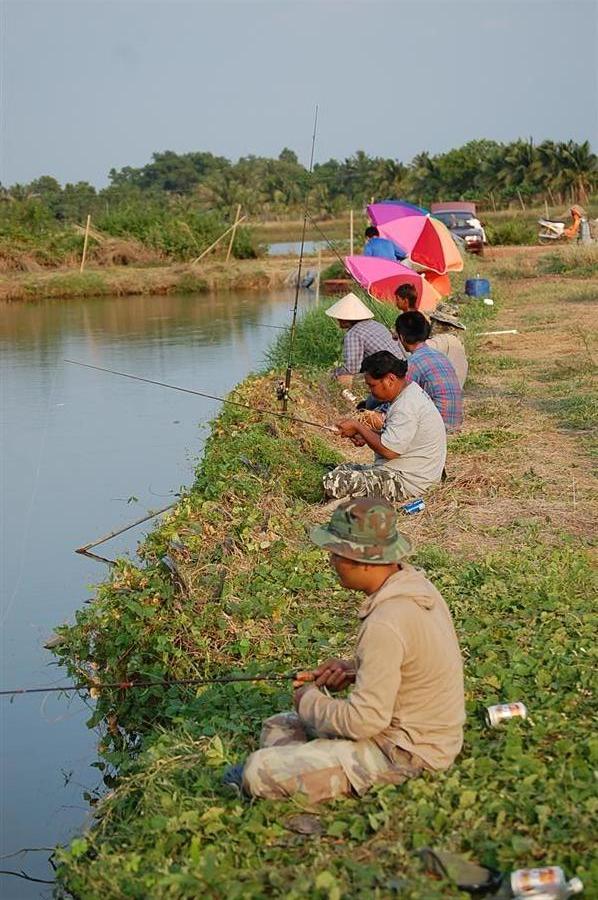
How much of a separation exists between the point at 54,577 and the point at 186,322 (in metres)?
14.9

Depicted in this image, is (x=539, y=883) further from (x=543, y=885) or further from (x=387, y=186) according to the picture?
(x=387, y=186)

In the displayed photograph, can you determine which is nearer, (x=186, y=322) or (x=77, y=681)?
(x=77, y=681)

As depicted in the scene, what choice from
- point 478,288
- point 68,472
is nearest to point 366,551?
point 68,472

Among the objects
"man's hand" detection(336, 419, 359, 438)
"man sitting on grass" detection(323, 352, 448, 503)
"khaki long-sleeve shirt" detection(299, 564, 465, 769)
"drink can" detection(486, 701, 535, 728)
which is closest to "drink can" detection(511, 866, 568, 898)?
"khaki long-sleeve shirt" detection(299, 564, 465, 769)

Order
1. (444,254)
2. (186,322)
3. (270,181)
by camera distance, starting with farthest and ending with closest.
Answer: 1. (270,181)
2. (186,322)
3. (444,254)

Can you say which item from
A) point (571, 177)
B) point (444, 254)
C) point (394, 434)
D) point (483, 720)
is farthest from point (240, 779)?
point (571, 177)

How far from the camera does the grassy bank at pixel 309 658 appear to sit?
2.97 m

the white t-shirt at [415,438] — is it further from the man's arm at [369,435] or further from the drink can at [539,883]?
the drink can at [539,883]

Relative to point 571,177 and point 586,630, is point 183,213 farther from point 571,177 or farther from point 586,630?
point 586,630

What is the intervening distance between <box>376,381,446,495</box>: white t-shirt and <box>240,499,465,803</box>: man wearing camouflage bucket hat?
2967 millimetres

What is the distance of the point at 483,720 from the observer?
146 inches

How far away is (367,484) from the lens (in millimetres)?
6441

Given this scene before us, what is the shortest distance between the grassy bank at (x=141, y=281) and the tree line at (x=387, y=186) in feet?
20.2

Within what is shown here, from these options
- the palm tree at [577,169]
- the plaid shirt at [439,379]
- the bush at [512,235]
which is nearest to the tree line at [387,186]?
the palm tree at [577,169]
